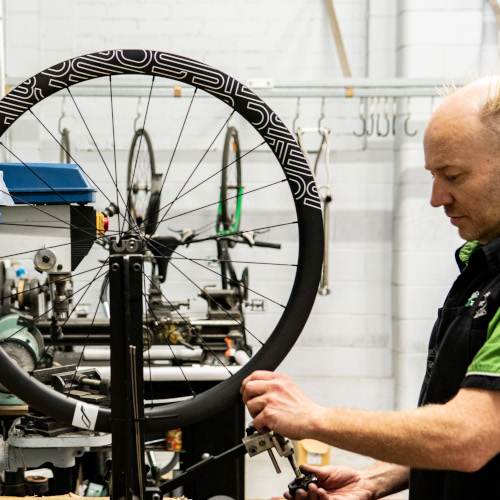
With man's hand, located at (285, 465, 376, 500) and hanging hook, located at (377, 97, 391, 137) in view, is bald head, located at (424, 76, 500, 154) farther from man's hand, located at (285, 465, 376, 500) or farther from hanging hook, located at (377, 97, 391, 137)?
hanging hook, located at (377, 97, 391, 137)

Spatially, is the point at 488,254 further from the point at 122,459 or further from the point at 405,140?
the point at 405,140

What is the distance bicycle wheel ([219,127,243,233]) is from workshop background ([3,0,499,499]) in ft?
1.21

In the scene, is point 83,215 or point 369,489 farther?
point 83,215

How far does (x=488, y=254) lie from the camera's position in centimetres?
111

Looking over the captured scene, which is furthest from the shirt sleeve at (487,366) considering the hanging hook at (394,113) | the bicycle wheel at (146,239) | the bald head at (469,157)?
the hanging hook at (394,113)

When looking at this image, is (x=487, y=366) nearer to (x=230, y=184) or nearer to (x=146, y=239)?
(x=146, y=239)

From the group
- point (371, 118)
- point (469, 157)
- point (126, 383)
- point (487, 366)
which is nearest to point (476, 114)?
point (469, 157)

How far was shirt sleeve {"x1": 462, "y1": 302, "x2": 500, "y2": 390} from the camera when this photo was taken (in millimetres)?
955

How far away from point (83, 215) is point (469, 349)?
0.79 meters

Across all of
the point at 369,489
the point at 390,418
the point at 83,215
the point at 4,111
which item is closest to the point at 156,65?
the point at 4,111

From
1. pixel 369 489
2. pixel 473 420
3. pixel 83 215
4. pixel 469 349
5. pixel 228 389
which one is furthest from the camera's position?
pixel 83 215

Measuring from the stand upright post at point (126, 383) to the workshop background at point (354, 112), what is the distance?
2891 mm

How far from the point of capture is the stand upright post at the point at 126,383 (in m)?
1.04

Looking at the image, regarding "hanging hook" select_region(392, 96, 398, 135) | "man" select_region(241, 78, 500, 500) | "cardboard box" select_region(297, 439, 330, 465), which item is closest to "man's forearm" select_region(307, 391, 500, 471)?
"man" select_region(241, 78, 500, 500)
